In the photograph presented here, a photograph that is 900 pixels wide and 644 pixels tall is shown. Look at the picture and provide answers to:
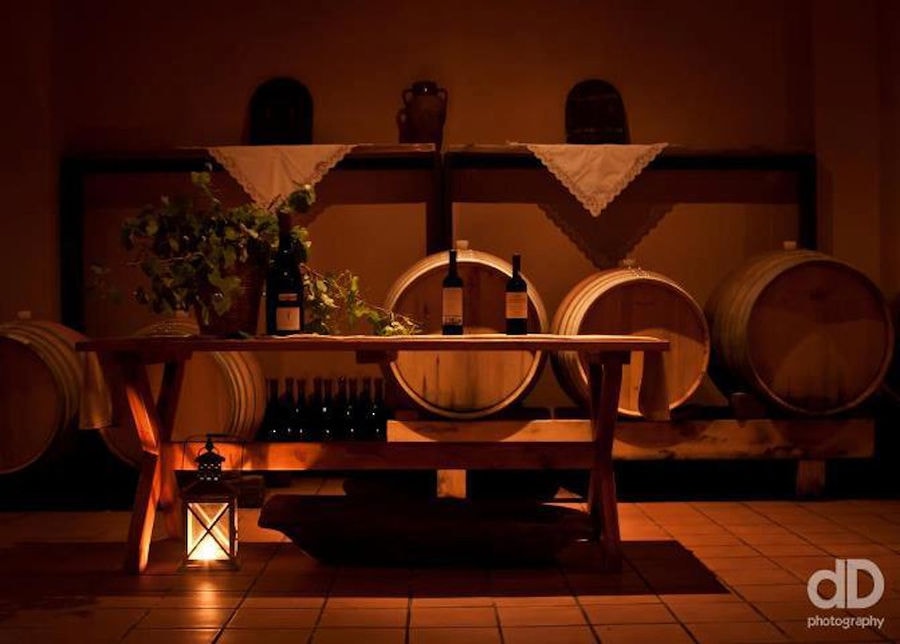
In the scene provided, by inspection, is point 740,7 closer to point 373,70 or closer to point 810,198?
point 810,198

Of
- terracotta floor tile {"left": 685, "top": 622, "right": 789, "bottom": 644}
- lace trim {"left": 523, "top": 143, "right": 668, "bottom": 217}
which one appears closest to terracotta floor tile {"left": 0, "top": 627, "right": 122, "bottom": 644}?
terracotta floor tile {"left": 685, "top": 622, "right": 789, "bottom": 644}

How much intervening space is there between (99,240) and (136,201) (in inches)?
10.1

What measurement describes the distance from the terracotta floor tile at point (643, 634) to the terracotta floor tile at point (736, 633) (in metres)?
0.04

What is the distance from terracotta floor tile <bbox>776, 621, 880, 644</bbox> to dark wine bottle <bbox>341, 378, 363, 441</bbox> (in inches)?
96.3

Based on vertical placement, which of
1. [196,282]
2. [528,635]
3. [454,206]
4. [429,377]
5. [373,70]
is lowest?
[528,635]

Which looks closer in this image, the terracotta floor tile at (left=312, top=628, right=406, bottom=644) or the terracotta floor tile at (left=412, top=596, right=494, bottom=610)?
the terracotta floor tile at (left=312, top=628, right=406, bottom=644)

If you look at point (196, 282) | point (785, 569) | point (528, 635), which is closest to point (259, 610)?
point (528, 635)

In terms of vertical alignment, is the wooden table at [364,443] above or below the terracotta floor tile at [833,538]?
above

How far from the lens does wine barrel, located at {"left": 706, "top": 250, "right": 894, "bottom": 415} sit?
4375 mm

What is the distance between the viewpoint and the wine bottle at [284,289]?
3.18 meters

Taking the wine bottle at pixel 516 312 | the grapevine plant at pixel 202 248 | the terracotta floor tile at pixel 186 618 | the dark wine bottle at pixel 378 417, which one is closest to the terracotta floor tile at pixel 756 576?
the wine bottle at pixel 516 312

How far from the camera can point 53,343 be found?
172 inches

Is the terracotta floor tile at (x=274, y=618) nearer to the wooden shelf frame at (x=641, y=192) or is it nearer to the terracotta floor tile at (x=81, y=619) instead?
the terracotta floor tile at (x=81, y=619)

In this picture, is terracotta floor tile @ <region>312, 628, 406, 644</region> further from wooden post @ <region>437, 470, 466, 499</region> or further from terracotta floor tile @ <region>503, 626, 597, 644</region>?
wooden post @ <region>437, 470, 466, 499</region>
